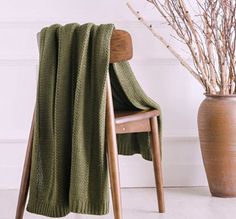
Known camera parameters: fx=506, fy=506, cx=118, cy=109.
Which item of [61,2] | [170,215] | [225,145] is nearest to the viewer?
[170,215]

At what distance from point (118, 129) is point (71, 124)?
8.2 inches

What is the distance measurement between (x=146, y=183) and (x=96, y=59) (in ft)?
4.09

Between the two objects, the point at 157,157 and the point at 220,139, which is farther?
the point at 220,139

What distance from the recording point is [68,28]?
1.73 meters

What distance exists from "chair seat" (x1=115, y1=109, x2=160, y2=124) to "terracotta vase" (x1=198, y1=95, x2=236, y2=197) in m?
0.43

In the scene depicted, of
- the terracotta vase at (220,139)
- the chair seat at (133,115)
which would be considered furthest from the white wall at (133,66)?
the chair seat at (133,115)

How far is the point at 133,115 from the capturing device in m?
1.89

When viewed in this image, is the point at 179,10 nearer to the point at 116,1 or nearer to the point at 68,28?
the point at 116,1

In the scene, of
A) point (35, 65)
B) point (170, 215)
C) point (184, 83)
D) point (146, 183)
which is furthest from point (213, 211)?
point (35, 65)

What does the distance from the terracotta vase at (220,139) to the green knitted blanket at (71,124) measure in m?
0.89

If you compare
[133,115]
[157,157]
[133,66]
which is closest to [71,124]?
[133,115]

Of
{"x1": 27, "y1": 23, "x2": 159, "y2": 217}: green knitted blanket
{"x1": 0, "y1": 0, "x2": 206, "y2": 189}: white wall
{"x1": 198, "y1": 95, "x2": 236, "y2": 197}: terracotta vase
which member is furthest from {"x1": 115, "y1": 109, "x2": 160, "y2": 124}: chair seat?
{"x1": 0, "y1": 0, "x2": 206, "y2": 189}: white wall

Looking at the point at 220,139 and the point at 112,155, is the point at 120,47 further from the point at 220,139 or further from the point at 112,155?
the point at 220,139

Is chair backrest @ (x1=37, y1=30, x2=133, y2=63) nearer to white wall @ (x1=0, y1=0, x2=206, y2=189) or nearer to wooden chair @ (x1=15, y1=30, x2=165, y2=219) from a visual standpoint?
wooden chair @ (x1=15, y1=30, x2=165, y2=219)
